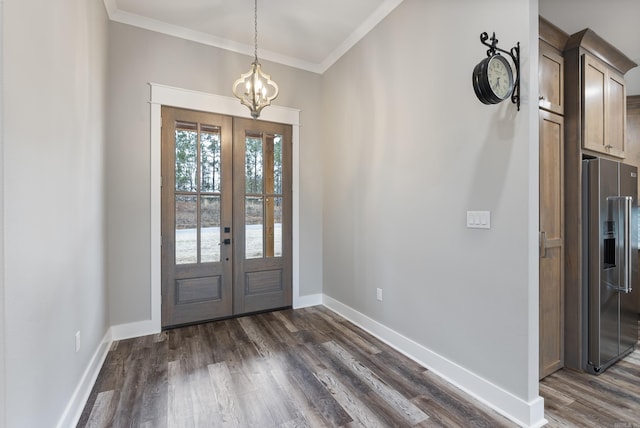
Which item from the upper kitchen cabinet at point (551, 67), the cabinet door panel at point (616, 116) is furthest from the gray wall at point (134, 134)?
the cabinet door panel at point (616, 116)

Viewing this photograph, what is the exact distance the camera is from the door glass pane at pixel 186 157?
10.6 feet

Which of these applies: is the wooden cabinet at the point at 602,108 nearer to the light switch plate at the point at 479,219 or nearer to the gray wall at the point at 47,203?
the light switch plate at the point at 479,219

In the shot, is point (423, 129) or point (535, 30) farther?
point (423, 129)

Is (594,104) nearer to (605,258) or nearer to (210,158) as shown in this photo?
(605,258)

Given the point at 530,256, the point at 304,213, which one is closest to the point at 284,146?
the point at 304,213

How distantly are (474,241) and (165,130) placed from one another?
312cm

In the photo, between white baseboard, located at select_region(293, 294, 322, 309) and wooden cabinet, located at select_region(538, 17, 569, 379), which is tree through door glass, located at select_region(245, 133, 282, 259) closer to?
white baseboard, located at select_region(293, 294, 322, 309)

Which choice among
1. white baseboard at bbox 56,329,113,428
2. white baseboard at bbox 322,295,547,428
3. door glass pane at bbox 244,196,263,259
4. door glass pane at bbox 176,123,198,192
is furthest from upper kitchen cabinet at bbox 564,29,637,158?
white baseboard at bbox 56,329,113,428

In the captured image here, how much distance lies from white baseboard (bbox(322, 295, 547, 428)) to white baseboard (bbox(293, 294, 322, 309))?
0.91 m

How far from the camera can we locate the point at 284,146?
3.79m

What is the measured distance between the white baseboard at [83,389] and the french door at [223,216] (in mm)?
681

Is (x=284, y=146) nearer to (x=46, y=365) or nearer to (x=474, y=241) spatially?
(x=474, y=241)

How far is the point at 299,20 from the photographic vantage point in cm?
306

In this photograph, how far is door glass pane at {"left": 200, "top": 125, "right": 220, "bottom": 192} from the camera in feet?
10.9
